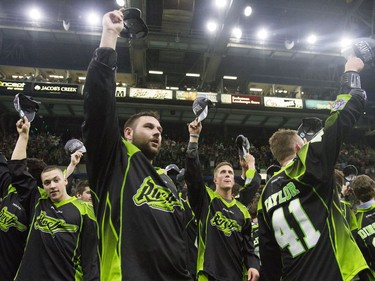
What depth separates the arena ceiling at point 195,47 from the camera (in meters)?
19.1

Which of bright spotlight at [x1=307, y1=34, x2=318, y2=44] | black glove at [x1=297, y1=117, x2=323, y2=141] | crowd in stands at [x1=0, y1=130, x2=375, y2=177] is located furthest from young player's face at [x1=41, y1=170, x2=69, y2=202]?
bright spotlight at [x1=307, y1=34, x2=318, y2=44]

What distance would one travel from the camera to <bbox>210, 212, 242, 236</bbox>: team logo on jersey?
395 cm

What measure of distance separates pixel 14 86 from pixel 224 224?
696 inches

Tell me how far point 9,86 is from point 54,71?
18.2 feet

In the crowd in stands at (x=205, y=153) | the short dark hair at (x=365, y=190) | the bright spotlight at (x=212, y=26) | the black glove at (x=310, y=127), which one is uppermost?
the bright spotlight at (x=212, y=26)

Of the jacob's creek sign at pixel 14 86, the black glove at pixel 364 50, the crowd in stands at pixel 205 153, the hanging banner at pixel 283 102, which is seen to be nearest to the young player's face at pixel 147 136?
the black glove at pixel 364 50

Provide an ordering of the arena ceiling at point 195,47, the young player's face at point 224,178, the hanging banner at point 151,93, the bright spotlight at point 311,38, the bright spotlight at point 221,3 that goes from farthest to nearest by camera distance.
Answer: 1. the bright spotlight at point 311,38
2. the hanging banner at point 151,93
3. the arena ceiling at point 195,47
4. the bright spotlight at point 221,3
5. the young player's face at point 224,178

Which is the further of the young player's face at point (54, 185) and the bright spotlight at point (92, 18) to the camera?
the bright spotlight at point (92, 18)

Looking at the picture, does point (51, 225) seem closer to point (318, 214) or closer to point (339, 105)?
point (318, 214)

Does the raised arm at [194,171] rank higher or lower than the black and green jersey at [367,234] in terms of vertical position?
higher

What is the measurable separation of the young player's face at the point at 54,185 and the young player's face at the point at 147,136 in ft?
5.12

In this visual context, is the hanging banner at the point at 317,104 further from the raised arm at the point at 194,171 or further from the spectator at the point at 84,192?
the raised arm at the point at 194,171

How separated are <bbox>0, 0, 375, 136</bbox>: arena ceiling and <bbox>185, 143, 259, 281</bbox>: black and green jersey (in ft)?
46.2

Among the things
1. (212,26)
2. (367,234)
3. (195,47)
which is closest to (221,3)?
(212,26)
